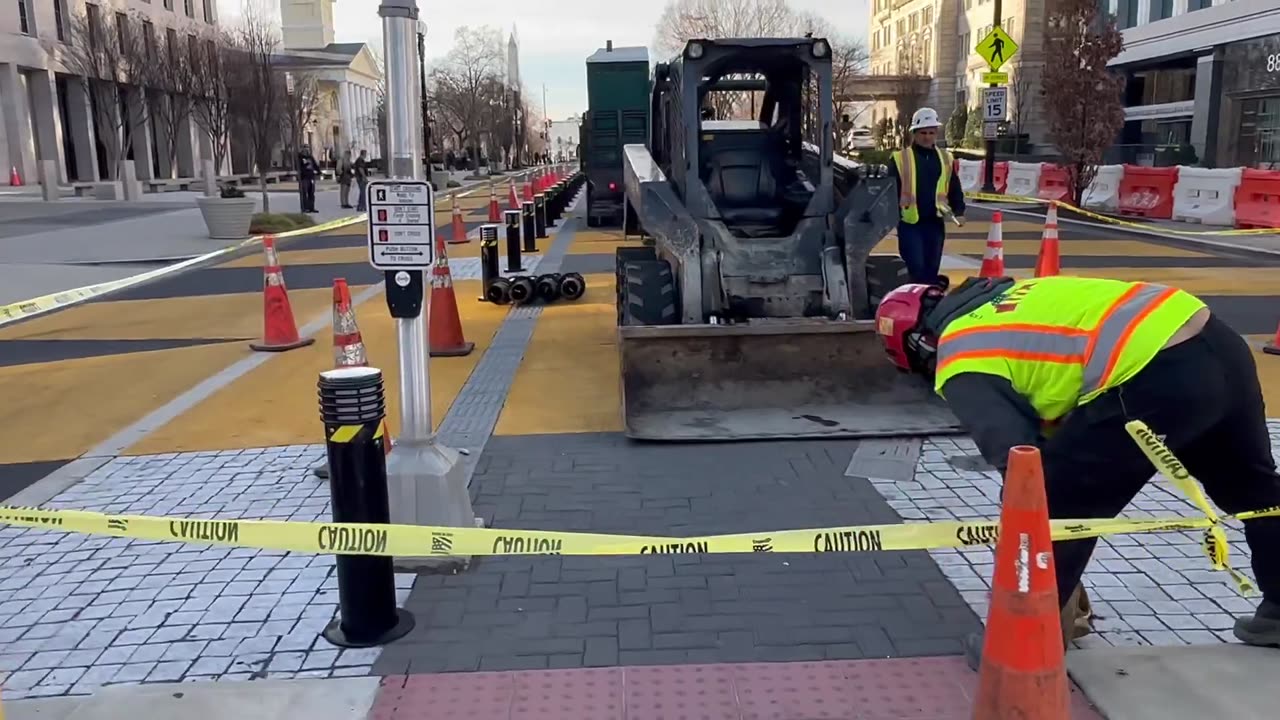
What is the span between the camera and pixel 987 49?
77.2ft

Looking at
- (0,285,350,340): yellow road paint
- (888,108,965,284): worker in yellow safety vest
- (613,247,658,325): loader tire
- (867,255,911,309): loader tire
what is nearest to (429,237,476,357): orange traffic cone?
(613,247,658,325): loader tire

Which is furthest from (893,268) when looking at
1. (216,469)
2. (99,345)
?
(99,345)

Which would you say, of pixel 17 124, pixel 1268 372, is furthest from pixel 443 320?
pixel 17 124

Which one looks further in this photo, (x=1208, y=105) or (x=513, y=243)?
(x=1208, y=105)

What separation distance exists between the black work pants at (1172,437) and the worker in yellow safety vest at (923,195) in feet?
18.4

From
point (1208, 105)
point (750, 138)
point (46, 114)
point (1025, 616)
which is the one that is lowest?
point (1025, 616)

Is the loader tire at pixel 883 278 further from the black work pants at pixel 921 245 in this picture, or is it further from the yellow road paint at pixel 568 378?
the yellow road paint at pixel 568 378

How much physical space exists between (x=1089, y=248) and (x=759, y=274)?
10.7 metres

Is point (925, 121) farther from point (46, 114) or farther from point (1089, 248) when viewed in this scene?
point (46, 114)

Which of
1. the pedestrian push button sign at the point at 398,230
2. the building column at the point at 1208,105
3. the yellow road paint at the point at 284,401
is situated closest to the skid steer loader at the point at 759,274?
the yellow road paint at the point at 284,401

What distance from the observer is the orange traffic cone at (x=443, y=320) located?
8.84m

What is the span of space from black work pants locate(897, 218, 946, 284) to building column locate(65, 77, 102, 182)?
155 ft

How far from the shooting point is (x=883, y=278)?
7.95 m

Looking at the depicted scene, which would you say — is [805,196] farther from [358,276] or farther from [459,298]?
[358,276]
